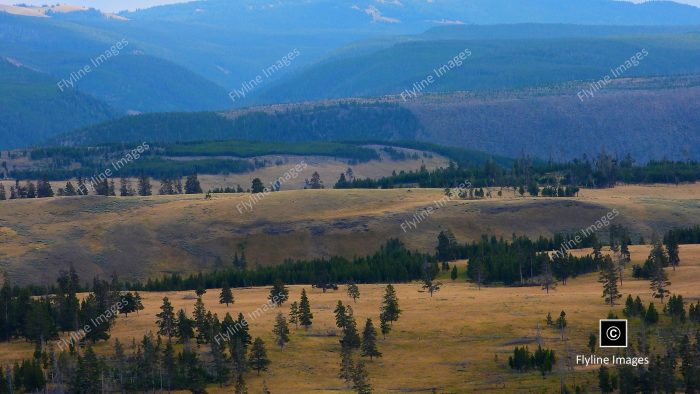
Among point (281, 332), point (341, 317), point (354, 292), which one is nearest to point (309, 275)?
point (354, 292)

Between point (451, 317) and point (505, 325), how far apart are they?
26.2 feet

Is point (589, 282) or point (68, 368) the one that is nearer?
point (68, 368)

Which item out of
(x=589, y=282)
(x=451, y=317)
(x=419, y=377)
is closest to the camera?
(x=419, y=377)

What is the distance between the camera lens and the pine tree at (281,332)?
449ft

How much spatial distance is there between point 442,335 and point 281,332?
16.6 metres

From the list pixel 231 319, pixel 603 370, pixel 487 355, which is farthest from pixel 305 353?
pixel 603 370

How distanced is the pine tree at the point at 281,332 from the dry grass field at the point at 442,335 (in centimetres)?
87

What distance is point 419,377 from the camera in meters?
126

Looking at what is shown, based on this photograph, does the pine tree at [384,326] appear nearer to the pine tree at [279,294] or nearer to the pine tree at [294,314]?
the pine tree at [294,314]

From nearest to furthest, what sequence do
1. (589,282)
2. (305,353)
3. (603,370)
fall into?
(603,370) → (305,353) → (589,282)

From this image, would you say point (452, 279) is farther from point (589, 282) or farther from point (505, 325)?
point (505, 325)

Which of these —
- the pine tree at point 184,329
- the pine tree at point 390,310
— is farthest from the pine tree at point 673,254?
the pine tree at point 184,329

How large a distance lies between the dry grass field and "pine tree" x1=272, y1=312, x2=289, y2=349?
0.87 metres

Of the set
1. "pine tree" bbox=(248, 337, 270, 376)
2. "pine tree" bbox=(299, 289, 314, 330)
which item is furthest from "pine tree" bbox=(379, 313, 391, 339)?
"pine tree" bbox=(248, 337, 270, 376)
